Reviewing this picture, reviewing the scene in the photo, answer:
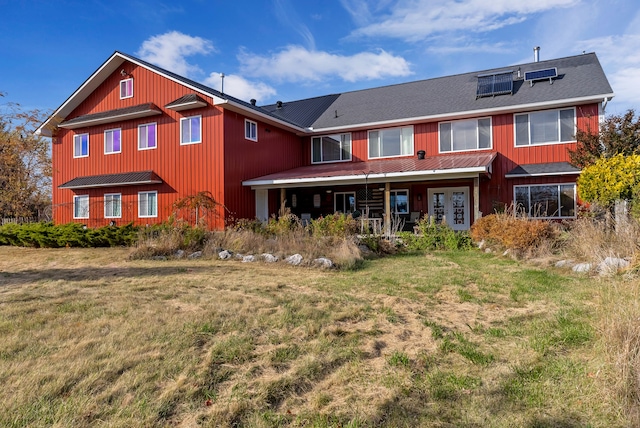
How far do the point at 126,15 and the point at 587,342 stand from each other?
16.8 m

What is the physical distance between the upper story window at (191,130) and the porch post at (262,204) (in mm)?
3281

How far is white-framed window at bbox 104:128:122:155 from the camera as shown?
656 inches

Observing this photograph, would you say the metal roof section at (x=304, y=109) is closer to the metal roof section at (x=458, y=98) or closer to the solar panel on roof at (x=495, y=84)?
the metal roof section at (x=458, y=98)

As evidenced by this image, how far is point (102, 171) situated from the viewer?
17.0m

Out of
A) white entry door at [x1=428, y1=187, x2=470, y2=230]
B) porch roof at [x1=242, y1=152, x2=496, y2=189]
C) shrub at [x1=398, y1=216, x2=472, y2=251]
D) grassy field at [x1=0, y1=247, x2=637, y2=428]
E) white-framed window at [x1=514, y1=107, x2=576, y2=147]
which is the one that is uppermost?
white-framed window at [x1=514, y1=107, x2=576, y2=147]

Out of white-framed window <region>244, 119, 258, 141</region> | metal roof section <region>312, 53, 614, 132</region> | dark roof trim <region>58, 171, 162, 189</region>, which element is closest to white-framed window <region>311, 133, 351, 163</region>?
metal roof section <region>312, 53, 614, 132</region>

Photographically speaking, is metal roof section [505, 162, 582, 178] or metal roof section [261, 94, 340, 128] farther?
metal roof section [261, 94, 340, 128]

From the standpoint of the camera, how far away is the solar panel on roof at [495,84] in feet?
50.5

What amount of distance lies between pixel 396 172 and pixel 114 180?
39.8 feet

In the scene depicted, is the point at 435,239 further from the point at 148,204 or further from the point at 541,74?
the point at 148,204

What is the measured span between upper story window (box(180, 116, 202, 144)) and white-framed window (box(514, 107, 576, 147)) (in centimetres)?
1267

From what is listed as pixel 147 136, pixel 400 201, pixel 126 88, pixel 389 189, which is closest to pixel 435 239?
pixel 389 189

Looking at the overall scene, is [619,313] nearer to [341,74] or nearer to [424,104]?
[424,104]

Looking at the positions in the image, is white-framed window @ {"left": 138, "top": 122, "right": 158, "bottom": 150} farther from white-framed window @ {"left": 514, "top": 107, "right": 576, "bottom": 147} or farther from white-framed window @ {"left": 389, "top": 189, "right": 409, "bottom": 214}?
white-framed window @ {"left": 514, "top": 107, "right": 576, "bottom": 147}
